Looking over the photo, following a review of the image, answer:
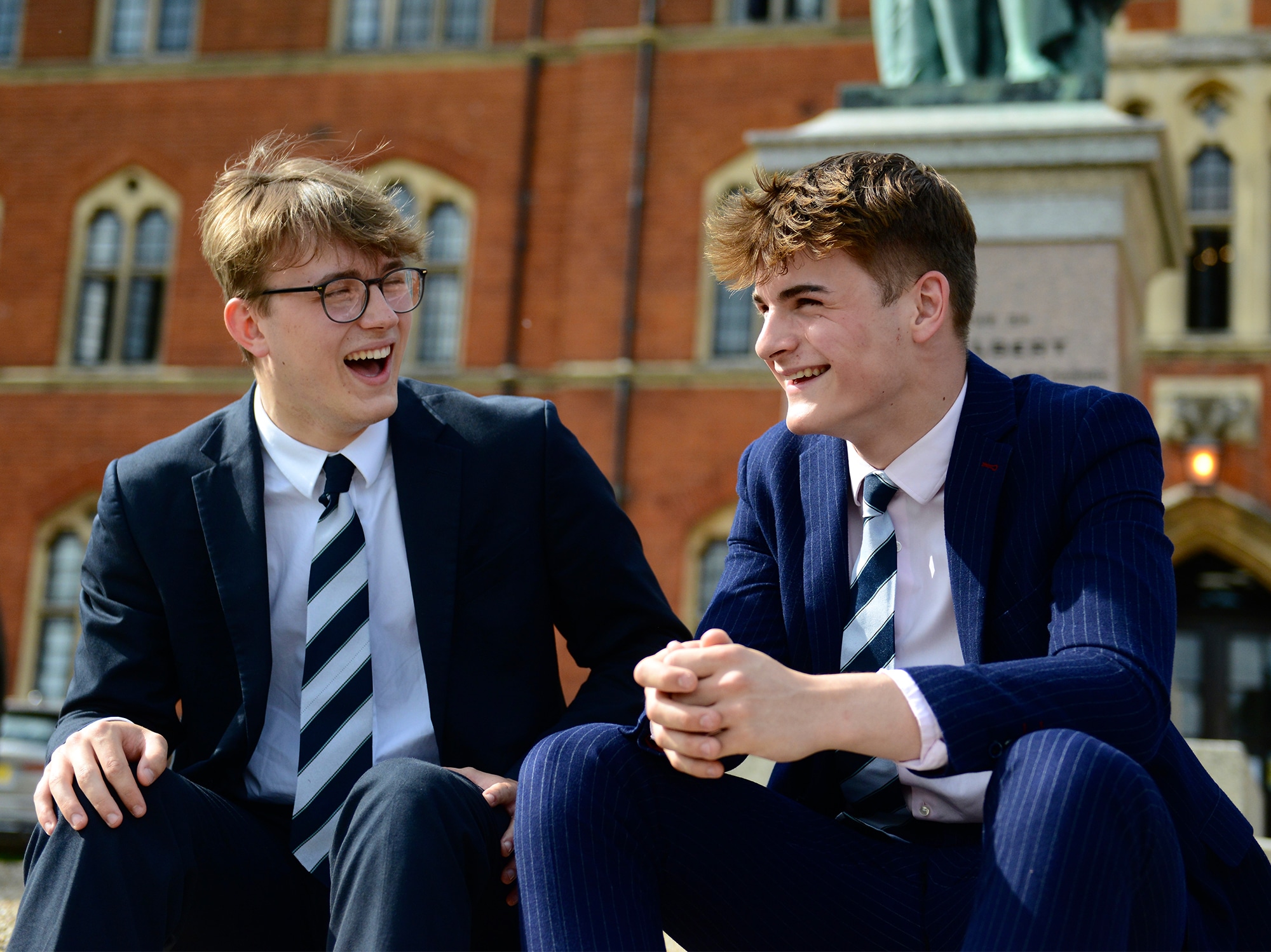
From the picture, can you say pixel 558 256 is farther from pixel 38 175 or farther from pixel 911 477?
pixel 911 477

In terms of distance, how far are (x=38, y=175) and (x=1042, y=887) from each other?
53.2 feet

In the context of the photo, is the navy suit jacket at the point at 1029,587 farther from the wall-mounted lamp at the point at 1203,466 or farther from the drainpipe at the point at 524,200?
the drainpipe at the point at 524,200

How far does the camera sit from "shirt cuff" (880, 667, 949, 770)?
1.74 m

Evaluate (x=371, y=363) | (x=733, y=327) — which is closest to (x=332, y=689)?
(x=371, y=363)

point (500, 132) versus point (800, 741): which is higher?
point (500, 132)

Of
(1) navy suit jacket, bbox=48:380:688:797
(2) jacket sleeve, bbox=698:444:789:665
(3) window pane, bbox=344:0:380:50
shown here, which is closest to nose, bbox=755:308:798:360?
(2) jacket sleeve, bbox=698:444:789:665

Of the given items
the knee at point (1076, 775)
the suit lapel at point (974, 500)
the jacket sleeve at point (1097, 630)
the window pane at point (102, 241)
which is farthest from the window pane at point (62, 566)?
the knee at point (1076, 775)

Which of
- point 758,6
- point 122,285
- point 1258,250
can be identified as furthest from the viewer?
point 122,285

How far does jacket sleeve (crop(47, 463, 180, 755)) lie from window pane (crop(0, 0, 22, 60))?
15.8 m

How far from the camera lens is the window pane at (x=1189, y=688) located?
12.3 meters

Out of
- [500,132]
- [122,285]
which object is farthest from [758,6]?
[122,285]

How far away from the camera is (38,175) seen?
15750 mm

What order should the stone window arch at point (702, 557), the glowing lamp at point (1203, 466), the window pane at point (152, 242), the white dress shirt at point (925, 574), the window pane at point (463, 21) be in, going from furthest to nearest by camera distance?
the window pane at point (152, 242)
the window pane at point (463, 21)
the stone window arch at point (702, 557)
the glowing lamp at point (1203, 466)
the white dress shirt at point (925, 574)

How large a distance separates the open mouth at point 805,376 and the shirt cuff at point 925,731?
1.87 ft
